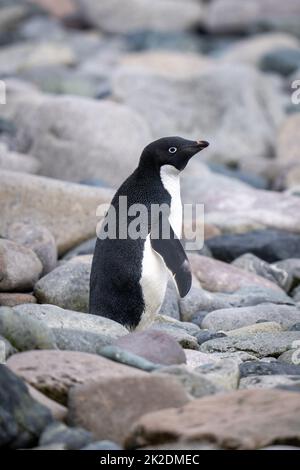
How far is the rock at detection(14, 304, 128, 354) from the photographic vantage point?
5121mm

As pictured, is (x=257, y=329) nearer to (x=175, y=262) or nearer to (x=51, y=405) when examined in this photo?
(x=175, y=262)

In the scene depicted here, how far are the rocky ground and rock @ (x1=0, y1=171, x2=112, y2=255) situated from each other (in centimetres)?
1

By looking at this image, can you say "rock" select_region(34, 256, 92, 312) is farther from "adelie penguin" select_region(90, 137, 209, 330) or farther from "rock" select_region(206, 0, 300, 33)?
"rock" select_region(206, 0, 300, 33)

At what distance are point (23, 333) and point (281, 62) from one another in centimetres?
1526

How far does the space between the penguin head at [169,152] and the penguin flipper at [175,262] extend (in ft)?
1.99

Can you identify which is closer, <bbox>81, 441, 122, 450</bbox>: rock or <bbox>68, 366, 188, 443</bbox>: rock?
<bbox>81, 441, 122, 450</bbox>: rock

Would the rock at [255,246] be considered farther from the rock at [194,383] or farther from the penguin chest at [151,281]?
the rock at [194,383]

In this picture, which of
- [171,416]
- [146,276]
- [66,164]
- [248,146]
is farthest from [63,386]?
[248,146]

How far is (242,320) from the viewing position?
273 inches

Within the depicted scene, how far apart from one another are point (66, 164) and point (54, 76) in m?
5.70

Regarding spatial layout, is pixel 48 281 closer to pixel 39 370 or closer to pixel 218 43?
pixel 39 370

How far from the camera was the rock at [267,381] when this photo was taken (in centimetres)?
499

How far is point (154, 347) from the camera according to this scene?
5102mm

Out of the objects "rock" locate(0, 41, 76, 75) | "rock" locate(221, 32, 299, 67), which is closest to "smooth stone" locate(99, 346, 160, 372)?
"rock" locate(0, 41, 76, 75)
